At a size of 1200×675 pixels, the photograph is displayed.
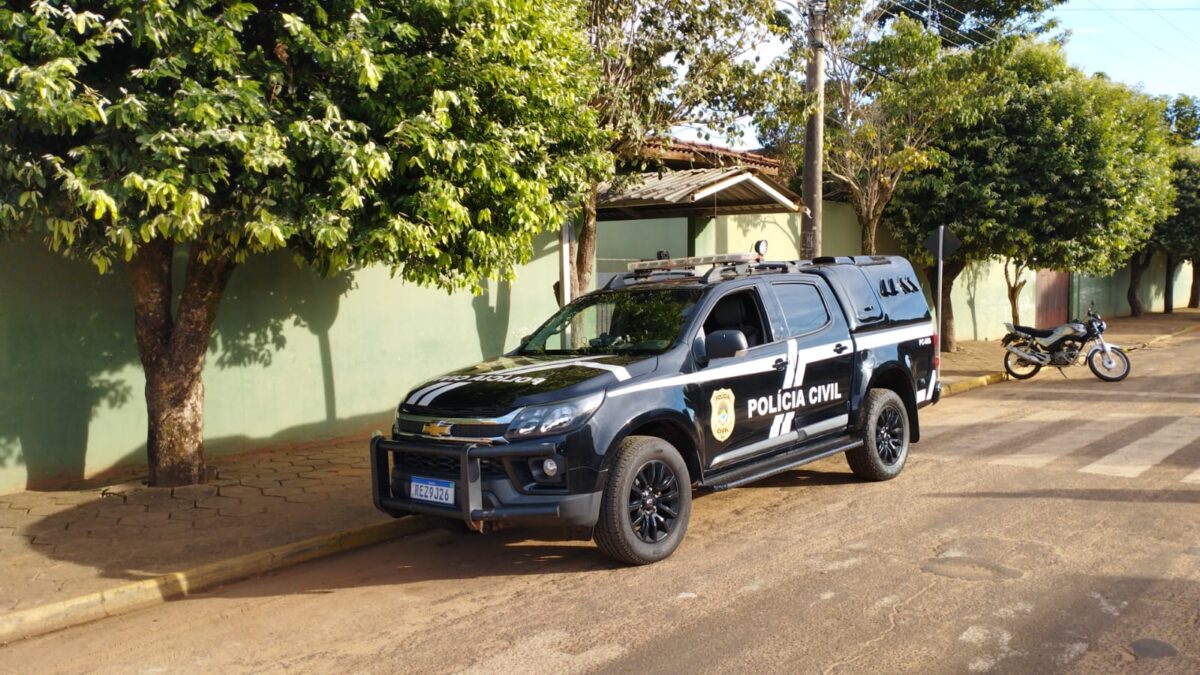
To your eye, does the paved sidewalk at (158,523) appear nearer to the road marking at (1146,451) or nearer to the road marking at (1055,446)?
the road marking at (1055,446)

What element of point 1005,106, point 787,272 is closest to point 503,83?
point 787,272

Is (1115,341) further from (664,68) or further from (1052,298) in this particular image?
(664,68)

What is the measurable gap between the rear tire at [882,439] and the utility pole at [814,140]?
440cm

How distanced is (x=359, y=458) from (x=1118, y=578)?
22.8 ft

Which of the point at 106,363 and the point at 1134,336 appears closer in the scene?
the point at 106,363

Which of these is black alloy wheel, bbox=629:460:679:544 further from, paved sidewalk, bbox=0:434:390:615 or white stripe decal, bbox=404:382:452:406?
paved sidewalk, bbox=0:434:390:615

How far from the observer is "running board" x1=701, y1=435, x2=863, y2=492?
250 inches

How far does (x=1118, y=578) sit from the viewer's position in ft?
17.3

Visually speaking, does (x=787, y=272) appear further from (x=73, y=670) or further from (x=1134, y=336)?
(x=1134, y=336)

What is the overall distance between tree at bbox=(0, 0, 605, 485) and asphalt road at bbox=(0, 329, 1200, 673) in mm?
2336

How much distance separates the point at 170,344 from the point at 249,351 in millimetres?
1944

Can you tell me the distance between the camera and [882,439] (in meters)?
7.98

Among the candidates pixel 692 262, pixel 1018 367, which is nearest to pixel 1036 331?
pixel 1018 367

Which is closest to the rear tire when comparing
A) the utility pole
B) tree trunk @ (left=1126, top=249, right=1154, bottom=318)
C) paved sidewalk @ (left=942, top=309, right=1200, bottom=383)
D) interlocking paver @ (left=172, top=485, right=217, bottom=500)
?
the utility pole
